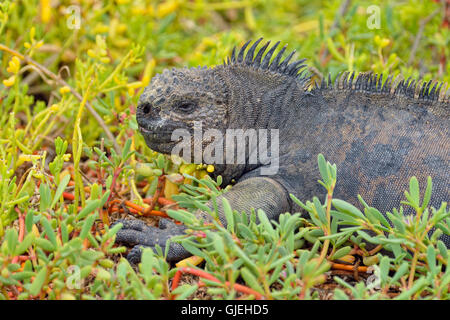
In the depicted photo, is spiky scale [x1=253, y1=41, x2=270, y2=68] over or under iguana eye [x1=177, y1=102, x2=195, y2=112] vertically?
over

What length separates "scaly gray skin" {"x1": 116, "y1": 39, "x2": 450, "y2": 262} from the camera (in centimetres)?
305

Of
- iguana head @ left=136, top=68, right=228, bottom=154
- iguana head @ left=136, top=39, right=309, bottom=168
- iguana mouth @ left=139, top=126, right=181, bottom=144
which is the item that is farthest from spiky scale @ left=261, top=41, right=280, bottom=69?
iguana mouth @ left=139, top=126, right=181, bottom=144

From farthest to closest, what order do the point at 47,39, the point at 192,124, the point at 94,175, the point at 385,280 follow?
1. the point at 47,39
2. the point at 94,175
3. the point at 192,124
4. the point at 385,280

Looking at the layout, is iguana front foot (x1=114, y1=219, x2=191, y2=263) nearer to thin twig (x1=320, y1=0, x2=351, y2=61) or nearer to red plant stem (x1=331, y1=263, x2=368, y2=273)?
red plant stem (x1=331, y1=263, x2=368, y2=273)

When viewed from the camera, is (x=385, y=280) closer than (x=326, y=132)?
Yes

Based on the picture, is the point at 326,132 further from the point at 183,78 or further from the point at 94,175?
the point at 94,175

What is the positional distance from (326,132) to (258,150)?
384 millimetres

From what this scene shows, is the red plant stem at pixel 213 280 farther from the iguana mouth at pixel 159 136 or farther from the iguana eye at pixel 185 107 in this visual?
the iguana eye at pixel 185 107

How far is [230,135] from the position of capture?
3.35 m

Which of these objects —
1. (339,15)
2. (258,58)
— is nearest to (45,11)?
(258,58)

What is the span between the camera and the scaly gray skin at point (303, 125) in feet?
10.00

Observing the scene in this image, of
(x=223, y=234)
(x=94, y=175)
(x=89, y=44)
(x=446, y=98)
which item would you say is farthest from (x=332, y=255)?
(x=89, y=44)

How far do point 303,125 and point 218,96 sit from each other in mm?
485

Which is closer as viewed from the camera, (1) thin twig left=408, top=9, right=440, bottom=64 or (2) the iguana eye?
(2) the iguana eye
